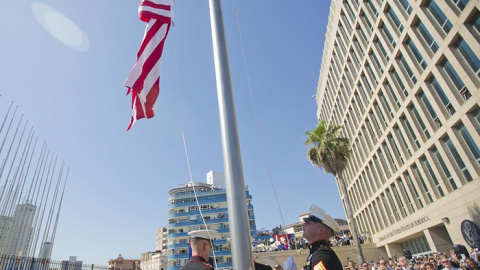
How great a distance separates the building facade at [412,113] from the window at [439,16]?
0.05 meters

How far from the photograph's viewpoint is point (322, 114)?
144ft

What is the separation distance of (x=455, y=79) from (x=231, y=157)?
18.5 meters

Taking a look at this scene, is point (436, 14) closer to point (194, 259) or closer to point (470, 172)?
point (470, 172)

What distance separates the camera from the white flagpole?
2378 mm

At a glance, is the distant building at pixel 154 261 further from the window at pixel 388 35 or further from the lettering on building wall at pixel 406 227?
the window at pixel 388 35

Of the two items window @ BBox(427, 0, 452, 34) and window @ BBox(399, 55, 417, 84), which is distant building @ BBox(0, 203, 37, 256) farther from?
window @ BBox(427, 0, 452, 34)

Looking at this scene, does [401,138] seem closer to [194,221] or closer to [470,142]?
[470,142]

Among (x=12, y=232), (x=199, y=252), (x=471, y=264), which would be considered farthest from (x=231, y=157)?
(x=12, y=232)

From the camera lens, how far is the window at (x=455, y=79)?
15.5m

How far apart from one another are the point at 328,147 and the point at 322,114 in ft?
76.6

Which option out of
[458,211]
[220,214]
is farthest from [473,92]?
[220,214]

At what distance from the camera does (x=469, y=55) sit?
1461 centimetres

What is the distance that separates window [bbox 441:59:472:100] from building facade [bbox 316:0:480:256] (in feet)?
0.19

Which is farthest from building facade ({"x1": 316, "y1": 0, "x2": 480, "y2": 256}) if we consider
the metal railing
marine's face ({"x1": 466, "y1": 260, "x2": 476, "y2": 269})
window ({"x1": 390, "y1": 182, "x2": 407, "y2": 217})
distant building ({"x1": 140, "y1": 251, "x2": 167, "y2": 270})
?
distant building ({"x1": 140, "y1": 251, "x2": 167, "y2": 270})
